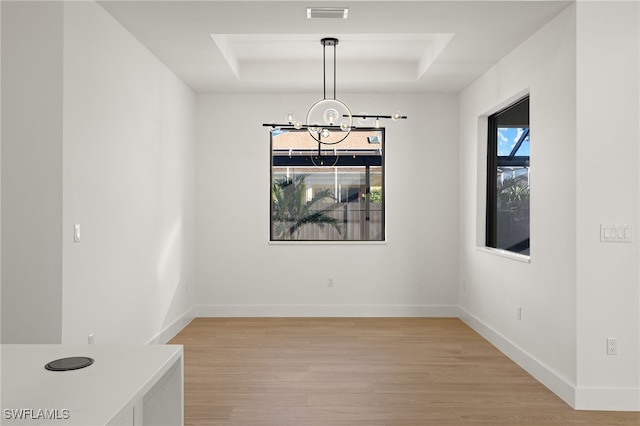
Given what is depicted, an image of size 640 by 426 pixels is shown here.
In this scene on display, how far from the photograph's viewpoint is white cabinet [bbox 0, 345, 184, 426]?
45.7 inches

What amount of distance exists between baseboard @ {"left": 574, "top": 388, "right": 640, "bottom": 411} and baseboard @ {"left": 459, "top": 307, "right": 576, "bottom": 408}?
0.05 m

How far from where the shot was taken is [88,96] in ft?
11.2

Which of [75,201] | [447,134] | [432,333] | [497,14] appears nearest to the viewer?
[75,201]

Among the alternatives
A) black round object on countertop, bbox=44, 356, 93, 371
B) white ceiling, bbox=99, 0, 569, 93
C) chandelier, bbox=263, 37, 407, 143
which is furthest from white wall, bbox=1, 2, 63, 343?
chandelier, bbox=263, 37, 407, 143

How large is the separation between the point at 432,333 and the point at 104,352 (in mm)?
4315

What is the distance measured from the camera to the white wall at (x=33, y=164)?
121 inches

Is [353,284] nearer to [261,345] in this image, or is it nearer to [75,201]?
[261,345]

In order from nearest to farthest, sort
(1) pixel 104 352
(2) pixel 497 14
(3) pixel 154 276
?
(1) pixel 104 352 < (2) pixel 497 14 < (3) pixel 154 276

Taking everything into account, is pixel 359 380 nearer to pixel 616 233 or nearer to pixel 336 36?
pixel 616 233

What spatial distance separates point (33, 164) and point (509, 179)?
3.91 meters

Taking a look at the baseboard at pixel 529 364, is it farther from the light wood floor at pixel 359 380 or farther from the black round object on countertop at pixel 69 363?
the black round object on countertop at pixel 69 363

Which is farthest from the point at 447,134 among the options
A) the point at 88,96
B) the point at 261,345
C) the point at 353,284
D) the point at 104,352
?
the point at 104,352

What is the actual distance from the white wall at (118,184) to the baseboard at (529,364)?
10.2 feet

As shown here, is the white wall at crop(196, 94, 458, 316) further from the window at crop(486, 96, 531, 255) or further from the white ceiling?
the window at crop(486, 96, 531, 255)
